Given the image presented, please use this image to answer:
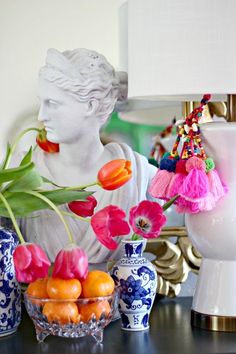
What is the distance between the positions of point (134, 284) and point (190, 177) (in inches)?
7.2

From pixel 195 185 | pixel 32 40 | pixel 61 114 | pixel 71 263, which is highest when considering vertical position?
pixel 32 40

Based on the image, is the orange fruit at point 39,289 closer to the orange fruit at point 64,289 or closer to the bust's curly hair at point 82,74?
the orange fruit at point 64,289

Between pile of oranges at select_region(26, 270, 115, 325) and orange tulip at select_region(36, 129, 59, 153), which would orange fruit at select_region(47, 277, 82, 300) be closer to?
pile of oranges at select_region(26, 270, 115, 325)

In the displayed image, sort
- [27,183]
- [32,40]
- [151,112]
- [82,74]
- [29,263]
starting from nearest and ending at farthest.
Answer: [29,263], [27,183], [82,74], [32,40], [151,112]

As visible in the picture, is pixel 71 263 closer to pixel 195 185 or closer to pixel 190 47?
pixel 195 185

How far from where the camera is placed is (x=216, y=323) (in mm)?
1160

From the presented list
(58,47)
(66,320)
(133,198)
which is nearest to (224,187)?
(133,198)

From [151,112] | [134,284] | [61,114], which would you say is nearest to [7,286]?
A: [134,284]

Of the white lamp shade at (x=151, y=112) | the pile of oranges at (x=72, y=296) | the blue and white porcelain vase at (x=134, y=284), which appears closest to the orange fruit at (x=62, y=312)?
the pile of oranges at (x=72, y=296)

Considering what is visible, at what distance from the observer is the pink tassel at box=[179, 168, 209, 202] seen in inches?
43.3

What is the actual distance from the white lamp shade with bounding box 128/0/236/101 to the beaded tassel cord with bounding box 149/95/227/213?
0.09m

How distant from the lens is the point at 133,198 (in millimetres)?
1258

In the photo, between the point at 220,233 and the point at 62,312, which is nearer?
the point at 62,312

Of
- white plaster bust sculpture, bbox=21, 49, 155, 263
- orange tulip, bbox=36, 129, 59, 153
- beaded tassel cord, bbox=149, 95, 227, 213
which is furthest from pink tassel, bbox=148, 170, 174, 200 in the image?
orange tulip, bbox=36, 129, 59, 153
